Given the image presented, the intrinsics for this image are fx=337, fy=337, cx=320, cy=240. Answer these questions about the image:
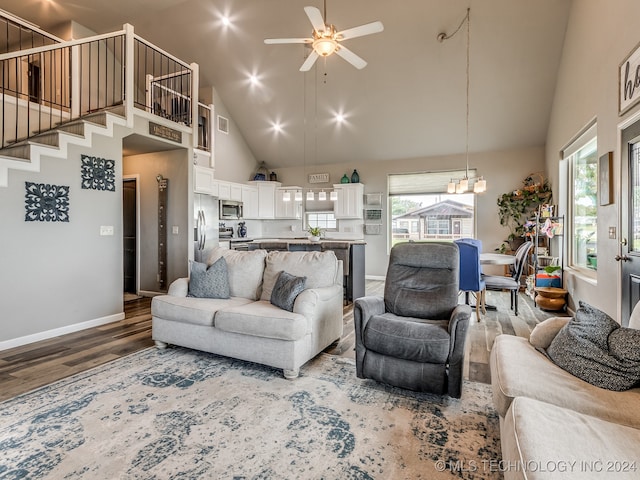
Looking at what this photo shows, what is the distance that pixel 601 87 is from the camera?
355cm

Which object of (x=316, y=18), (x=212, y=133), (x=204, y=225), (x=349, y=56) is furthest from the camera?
(x=212, y=133)

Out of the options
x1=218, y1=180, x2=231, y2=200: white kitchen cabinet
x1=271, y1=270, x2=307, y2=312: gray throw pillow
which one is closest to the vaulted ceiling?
x1=218, y1=180, x2=231, y2=200: white kitchen cabinet

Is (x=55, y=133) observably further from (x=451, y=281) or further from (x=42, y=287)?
(x=451, y=281)

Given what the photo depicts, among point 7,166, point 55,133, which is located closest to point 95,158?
point 55,133

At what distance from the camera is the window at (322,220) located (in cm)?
861

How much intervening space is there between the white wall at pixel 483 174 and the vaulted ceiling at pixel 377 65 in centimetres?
21

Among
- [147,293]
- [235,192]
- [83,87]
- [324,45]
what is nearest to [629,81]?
[324,45]

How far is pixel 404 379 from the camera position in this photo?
7.83 feet

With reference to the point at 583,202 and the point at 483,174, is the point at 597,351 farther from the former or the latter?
the point at 483,174

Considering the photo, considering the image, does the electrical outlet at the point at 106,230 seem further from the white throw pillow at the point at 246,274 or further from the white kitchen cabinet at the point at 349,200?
the white kitchen cabinet at the point at 349,200

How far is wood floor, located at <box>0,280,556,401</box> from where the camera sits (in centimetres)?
272

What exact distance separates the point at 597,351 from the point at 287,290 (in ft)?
6.95

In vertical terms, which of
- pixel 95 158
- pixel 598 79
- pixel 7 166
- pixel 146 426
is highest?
pixel 598 79

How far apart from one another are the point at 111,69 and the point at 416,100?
20.0ft
